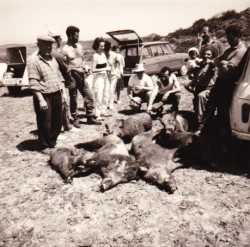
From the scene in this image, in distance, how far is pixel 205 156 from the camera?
17.9 ft

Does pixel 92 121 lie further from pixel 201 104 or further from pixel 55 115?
pixel 201 104

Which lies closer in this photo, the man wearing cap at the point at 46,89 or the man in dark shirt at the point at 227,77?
the man in dark shirt at the point at 227,77

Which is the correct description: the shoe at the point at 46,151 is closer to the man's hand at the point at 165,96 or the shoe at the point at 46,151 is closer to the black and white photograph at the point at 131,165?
the black and white photograph at the point at 131,165

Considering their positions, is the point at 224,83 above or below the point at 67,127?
above

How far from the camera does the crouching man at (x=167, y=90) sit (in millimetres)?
8336

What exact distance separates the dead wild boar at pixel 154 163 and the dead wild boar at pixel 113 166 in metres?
0.20

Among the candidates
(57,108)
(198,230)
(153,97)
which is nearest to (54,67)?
(57,108)

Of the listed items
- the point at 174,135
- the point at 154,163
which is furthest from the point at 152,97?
the point at 154,163

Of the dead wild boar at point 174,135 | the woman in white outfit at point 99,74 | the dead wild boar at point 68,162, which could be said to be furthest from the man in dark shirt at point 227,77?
the woman in white outfit at point 99,74

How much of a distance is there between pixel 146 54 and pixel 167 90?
636cm

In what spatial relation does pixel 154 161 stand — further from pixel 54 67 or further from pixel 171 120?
pixel 54 67

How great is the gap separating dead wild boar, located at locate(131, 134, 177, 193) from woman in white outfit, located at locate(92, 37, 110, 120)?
3135 millimetres

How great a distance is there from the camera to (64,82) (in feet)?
23.6

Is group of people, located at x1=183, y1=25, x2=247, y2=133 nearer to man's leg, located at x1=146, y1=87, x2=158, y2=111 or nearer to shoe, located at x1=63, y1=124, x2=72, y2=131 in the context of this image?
man's leg, located at x1=146, y1=87, x2=158, y2=111
